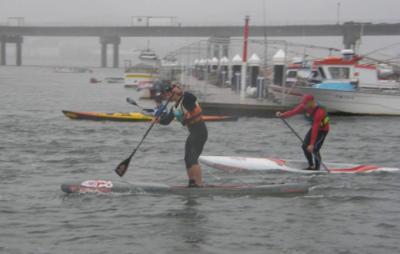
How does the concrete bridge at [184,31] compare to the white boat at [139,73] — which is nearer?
the white boat at [139,73]

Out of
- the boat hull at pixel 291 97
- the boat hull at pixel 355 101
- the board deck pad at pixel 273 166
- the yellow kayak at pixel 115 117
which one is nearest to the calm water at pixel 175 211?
the board deck pad at pixel 273 166

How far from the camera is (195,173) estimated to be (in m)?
11.9

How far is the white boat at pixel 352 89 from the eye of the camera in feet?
102

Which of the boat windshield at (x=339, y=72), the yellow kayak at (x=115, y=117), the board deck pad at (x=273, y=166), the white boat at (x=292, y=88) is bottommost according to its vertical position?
the yellow kayak at (x=115, y=117)

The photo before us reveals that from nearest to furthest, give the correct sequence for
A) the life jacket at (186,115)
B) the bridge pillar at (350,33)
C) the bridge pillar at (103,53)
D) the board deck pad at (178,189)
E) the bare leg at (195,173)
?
the life jacket at (186,115)
the bare leg at (195,173)
the board deck pad at (178,189)
the bridge pillar at (350,33)
the bridge pillar at (103,53)

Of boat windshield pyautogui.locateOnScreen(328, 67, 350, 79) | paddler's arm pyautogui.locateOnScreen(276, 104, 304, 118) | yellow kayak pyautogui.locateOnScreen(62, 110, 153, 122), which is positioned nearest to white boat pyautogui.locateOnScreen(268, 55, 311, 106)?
boat windshield pyautogui.locateOnScreen(328, 67, 350, 79)

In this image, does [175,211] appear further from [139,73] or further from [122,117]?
[139,73]

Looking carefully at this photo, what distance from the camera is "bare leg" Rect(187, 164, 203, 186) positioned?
11828 millimetres

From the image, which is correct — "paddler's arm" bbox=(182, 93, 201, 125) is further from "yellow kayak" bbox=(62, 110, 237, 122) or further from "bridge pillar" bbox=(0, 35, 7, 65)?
"bridge pillar" bbox=(0, 35, 7, 65)

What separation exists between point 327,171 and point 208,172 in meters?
2.64

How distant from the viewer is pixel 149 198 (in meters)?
11.9

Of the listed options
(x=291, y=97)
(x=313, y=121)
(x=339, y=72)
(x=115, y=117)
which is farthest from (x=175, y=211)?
(x=339, y=72)

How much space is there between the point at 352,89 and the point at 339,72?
6.30 feet

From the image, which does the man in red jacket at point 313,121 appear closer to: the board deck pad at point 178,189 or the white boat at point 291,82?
the board deck pad at point 178,189
